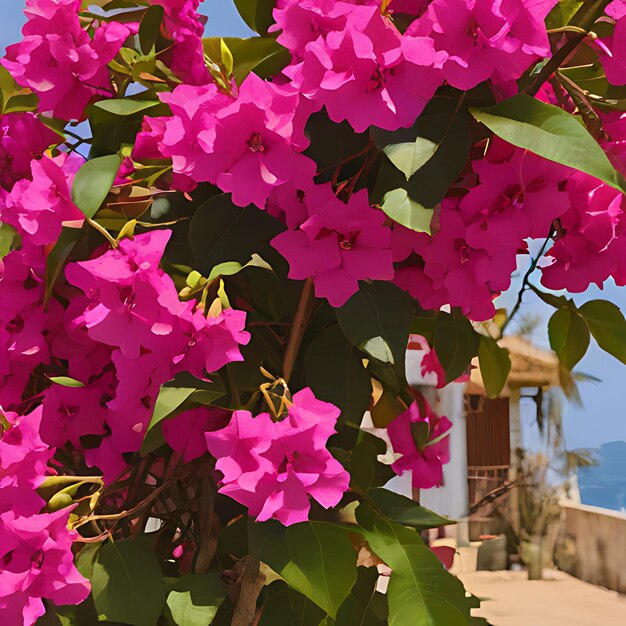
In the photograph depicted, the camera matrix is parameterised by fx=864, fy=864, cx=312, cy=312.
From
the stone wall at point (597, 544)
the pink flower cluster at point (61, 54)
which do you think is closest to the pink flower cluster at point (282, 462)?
the pink flower cluster at point (61, 54)

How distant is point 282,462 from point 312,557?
3.1 inches

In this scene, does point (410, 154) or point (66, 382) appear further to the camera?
point (66, 382)

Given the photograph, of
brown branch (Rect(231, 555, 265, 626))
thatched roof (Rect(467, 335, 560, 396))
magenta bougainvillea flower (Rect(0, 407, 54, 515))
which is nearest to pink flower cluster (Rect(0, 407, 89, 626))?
magenta bougainvillea flower (Rect(0, 407, 54, 515))

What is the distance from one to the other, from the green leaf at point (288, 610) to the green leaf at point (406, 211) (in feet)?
1.02

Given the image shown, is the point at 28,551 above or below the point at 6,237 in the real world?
below

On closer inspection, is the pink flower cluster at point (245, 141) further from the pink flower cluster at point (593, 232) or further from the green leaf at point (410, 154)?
the pink flower cluster at point (593, 232)

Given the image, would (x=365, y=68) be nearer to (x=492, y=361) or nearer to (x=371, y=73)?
(x=371, y=73)

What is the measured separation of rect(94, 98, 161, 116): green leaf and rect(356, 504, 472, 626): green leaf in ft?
1.15

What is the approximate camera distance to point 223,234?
59 cm

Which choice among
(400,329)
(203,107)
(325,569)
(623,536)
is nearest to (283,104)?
(203,107)

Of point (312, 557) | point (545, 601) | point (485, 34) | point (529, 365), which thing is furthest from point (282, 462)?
point (529, 365)

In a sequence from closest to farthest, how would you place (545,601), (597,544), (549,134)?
(549,134) < (545,601) < (597,544)

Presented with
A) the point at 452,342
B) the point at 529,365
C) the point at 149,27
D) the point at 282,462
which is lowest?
the point at 282,462

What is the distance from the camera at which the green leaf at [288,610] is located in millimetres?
644
